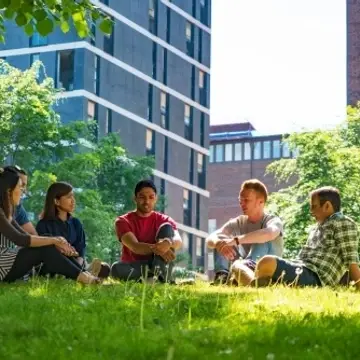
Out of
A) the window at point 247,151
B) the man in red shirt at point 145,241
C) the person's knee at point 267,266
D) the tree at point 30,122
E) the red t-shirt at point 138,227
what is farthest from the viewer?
the window at point 247,151

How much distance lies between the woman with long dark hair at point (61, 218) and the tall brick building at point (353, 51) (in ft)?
214

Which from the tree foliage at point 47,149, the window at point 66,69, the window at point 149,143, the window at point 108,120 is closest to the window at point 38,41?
the window at point 66,69

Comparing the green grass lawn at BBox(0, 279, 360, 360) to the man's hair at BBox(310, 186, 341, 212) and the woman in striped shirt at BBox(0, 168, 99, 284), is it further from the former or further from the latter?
the man's hair at BBox(310, 186, 341, 212)

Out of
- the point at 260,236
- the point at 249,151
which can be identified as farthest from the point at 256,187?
the point at 249,151

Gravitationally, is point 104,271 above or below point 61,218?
below

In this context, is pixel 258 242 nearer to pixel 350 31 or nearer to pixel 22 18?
pixel 22 18

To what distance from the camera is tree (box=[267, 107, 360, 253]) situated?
4319 centimetres

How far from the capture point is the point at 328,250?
37.2ft

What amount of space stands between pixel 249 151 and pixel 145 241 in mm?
92453

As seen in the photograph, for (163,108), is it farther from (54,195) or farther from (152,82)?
(54,195)

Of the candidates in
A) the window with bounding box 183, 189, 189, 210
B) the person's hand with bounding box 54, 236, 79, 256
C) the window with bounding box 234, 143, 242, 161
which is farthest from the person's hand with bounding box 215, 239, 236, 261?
the window with bounding box 234, 143, 242, 161

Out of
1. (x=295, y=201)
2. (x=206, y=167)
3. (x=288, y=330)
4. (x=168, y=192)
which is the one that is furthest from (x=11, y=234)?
(x=206, y=167)

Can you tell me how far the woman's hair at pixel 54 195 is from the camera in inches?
491

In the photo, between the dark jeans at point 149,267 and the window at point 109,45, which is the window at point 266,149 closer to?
the window at point 109,45
